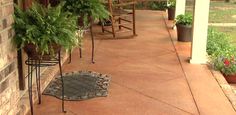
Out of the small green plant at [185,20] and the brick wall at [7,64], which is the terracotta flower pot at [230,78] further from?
the brick wall at [7,64]

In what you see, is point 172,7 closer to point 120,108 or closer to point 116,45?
point 116,45

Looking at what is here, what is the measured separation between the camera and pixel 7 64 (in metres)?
2.35

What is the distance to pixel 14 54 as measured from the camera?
2533 millimetres

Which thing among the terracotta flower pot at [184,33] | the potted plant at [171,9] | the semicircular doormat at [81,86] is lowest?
the semicircular doormat at [81,86]

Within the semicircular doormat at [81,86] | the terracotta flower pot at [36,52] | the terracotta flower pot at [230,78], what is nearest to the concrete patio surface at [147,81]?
the semicircular doormat at [81,86]

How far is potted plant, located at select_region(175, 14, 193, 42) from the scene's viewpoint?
5.53m

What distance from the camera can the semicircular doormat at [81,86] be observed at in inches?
133

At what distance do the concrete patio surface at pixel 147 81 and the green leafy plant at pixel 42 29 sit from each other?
26.5 inches

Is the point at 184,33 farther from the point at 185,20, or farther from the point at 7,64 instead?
the point at 7,64

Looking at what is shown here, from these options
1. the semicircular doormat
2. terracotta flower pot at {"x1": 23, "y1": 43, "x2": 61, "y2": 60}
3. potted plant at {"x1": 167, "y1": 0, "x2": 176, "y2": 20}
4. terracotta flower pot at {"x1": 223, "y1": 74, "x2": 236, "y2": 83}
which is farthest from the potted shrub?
terracotta flower pot at {"x1": 23, "y1": 43, "x2": 61, "y2": 60}

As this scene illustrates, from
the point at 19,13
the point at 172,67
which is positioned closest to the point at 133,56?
the point at 172,67

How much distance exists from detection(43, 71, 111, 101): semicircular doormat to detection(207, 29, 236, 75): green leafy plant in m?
1.39

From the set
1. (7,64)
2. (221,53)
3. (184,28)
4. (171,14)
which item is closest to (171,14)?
(171,14)

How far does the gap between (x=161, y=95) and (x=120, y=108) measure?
20.3 inches
